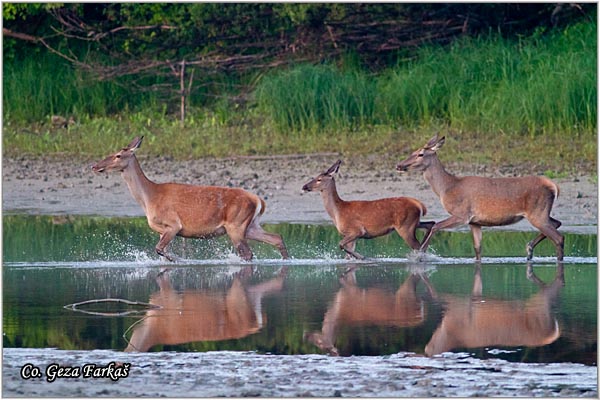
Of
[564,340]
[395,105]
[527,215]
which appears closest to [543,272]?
[527,215]

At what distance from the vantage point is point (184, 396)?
21.6 ft

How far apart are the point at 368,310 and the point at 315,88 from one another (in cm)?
929

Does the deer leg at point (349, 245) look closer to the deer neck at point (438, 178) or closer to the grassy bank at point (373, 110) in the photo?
the deer neck at point (438, 178)

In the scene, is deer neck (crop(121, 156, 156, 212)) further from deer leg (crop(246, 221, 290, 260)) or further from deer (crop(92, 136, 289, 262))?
deer leg (crop(246, 221, 290, 260))

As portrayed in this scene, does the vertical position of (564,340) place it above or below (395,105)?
below

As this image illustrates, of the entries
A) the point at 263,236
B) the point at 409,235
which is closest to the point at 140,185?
the point at 263,236

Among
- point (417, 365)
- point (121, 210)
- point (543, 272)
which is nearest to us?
point (417, 365)

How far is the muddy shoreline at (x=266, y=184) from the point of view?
13758 millimetres

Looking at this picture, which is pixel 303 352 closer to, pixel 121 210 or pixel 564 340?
pixel 564 340

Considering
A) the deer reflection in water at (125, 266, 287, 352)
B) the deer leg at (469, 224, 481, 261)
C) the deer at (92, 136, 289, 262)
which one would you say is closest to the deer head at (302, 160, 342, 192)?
the deer at (92, 136, 289, 262)

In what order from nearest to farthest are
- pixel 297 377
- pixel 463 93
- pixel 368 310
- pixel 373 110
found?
pixel 297 377
pixel 368 310
pixel 463 93
pixel 373 110

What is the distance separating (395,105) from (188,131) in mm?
2942

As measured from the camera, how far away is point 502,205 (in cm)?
1146

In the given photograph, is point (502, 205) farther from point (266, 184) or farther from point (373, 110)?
point (373, 110)
